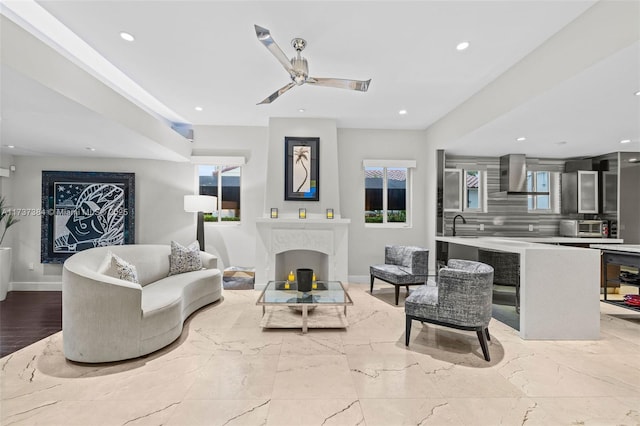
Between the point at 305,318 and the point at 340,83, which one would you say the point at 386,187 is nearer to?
the point at 340,83

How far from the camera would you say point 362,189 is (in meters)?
5.48

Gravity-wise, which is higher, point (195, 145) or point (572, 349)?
point (195, 145)

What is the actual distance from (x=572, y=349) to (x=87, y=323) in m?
4.41

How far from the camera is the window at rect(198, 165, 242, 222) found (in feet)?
18.0

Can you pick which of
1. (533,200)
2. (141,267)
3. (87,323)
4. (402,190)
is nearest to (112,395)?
(87,323)

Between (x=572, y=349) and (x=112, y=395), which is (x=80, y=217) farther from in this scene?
(x=572, y=349)

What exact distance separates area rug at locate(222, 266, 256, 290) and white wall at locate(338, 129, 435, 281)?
1844mm

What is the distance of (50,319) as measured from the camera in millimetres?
3510

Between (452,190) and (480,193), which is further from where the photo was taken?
(480,193)

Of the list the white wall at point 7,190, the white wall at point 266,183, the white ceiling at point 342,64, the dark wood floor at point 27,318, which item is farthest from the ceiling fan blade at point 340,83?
the white wall at point 7,190

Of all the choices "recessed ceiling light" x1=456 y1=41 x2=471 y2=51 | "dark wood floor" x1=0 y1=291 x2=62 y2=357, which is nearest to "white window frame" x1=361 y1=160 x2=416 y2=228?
"recessed ceiling light" x1=456 y1=41 x2=471 y2=51

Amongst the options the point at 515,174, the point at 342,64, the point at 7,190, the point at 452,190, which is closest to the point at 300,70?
the point at 342,64

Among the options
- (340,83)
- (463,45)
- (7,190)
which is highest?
(463,45)

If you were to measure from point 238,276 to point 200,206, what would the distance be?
4.70 feet
